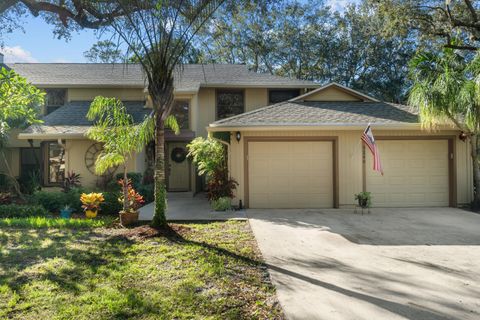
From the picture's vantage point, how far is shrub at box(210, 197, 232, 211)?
9.48m

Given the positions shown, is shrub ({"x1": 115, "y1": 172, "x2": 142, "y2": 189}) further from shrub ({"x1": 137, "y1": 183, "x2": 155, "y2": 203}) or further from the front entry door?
the front entry door

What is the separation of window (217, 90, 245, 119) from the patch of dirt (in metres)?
8.64

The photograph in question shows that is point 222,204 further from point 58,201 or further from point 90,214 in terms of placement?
point 58,201

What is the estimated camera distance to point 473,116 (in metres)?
8.81

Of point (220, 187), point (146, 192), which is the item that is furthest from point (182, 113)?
point (220, 187)

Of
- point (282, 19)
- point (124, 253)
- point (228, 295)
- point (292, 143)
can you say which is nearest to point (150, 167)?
point (292, 143)

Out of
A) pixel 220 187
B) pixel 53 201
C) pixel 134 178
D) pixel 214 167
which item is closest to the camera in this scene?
pixel 220 187

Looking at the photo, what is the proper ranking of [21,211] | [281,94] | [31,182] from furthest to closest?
[281,94] < [31,182] < [21,211]

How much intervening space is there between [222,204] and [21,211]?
19.6ft

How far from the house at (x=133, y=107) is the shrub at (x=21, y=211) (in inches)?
116

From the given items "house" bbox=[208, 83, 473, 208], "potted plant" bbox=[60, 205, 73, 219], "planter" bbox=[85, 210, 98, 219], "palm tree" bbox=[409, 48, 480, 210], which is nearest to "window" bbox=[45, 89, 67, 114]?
"potted plant" bbox=[60, 205, 73, 219]

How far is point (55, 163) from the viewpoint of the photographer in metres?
12.8

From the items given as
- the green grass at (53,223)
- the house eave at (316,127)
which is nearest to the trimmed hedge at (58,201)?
the green grass at (53,223)

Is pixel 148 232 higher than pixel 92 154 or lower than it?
lower
